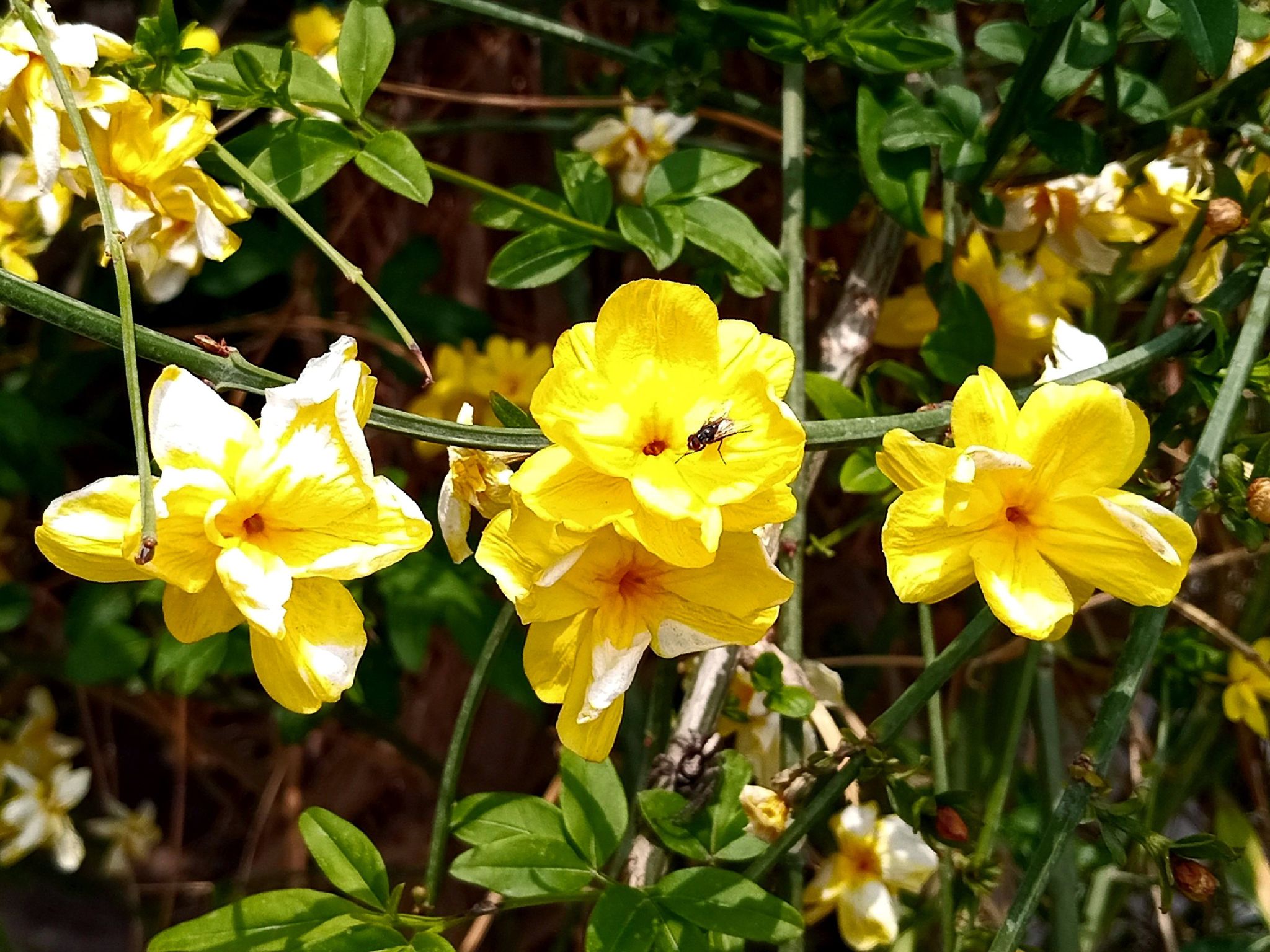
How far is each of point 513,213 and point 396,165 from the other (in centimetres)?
11

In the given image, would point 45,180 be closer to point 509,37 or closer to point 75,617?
point 75,617

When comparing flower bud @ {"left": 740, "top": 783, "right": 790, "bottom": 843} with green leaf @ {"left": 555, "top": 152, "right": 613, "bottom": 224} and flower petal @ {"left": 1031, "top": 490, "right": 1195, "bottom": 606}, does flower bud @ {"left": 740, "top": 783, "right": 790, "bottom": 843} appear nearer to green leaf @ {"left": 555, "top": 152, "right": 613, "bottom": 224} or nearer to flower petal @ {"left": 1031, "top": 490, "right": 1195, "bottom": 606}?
flower petal @ {"left": 1031, "top": 490, "right": 1195, "bottom": 606}

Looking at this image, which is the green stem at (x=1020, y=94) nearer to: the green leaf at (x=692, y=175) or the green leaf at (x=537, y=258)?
the green leaf at (x=692, y=175)

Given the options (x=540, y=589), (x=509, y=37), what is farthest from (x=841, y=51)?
(x=509, y=37)

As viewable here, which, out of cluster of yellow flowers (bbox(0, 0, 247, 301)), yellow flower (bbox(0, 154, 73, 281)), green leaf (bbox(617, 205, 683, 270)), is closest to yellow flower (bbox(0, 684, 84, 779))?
yellow flower (bbox(0, 154, 73, 281))

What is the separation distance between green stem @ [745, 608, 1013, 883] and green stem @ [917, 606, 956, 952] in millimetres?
97

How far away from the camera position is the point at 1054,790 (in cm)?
85

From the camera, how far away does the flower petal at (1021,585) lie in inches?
18.3

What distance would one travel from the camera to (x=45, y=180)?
0.57 meters

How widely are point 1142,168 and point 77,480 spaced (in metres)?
1.22

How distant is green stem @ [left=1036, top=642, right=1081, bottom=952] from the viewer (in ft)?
2.59

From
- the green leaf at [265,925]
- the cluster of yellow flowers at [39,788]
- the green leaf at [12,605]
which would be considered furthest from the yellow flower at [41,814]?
the green leaf at [265,925]

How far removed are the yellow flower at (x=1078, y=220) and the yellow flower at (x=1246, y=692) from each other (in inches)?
13.3

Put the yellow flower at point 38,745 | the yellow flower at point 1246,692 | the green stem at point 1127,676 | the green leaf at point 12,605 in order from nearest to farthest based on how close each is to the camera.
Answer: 1. the green stem at point 1127,676
2. the yellow flower at point 1246,692
3. the green leaf at point 12,605
4. the yellow flower at point 38,745
